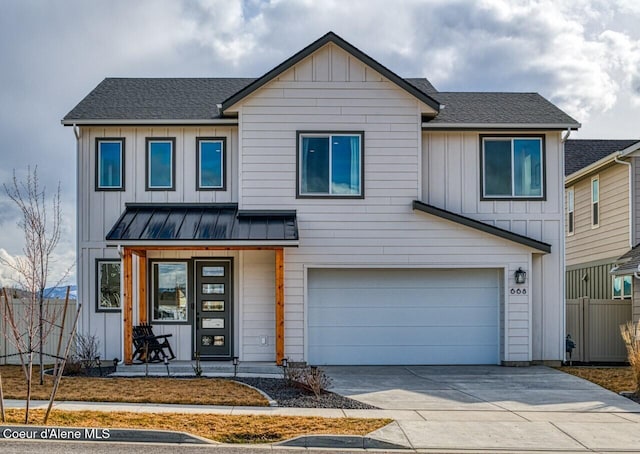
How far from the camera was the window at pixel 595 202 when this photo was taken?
2184 cm

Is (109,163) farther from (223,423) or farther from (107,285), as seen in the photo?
(223,423)

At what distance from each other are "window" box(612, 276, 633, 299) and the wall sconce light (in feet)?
14.2

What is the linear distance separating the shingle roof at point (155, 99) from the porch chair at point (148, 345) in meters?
5.08

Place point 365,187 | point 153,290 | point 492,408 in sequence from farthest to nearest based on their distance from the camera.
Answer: point 153,290
point 365,187
point 492,408

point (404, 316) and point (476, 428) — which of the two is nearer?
point (476, 428)

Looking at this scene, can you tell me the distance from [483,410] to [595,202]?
41.1 feet

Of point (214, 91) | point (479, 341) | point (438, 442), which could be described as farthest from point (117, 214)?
point (438, 442)

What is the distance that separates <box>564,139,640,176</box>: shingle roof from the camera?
2449cm

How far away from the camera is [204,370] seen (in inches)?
604

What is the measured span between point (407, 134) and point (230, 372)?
6.89m

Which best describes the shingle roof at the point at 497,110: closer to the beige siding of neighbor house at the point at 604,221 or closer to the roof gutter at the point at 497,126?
the roof gutter at the point at 497,126

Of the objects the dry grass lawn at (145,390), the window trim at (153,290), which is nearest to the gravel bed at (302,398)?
the dry grass lawn at (145,390)

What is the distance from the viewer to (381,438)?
9.38 meters

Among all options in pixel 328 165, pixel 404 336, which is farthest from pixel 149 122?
pixel 404 336
